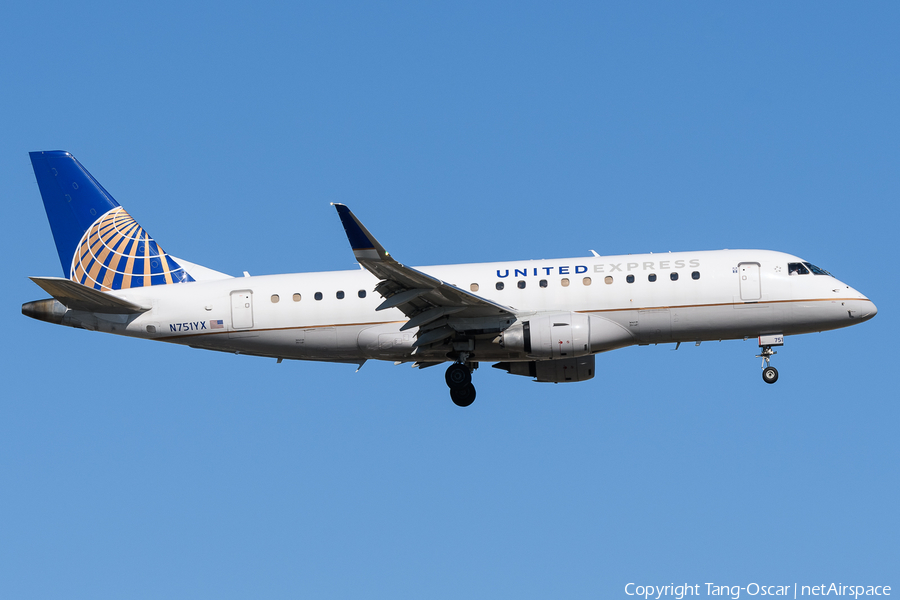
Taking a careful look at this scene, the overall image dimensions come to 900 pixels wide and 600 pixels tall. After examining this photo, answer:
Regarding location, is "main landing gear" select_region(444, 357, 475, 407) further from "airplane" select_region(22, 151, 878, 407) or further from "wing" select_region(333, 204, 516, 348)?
"wing" select_region(333, 204, 516, 348)

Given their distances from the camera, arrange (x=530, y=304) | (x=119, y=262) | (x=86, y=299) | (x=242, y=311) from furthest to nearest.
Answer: (x=119, y=262), (x=242, y=311), (x=86, y=299), (x=530, y=304)

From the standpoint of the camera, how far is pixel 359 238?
26938mm

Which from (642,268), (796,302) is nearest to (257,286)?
(642,268)

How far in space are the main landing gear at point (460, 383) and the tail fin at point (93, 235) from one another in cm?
1024

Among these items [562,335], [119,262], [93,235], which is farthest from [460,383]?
[93,235]

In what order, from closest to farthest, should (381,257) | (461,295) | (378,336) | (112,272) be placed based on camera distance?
(381,257)
(461,295)
(378,336)
(112,272)

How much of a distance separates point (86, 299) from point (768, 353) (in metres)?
22.5

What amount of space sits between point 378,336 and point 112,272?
1035 cm

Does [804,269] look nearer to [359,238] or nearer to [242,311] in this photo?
[359,238]

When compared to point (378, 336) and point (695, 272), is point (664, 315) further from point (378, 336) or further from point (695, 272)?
point (378, 336)

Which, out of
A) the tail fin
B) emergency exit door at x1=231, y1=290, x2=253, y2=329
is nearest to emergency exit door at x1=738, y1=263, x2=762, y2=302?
emergency exit door at x1=231, y1=290, x2=253, y2=329

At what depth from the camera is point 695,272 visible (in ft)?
104

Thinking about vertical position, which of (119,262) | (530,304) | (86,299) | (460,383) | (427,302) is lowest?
(460,383)

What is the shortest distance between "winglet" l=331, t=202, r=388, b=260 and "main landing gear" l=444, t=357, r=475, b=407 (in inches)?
265
